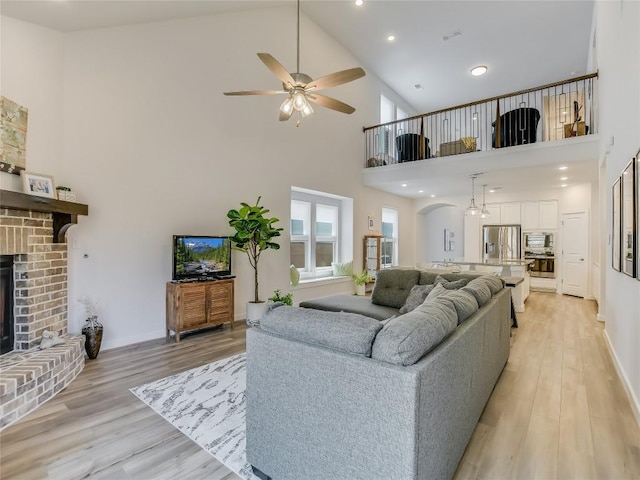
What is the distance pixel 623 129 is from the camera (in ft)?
9.50

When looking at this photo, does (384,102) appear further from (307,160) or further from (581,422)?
(581,422)

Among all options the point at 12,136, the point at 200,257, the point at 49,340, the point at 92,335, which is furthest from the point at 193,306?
the point at 12,136

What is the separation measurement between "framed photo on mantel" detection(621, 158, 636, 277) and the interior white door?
5361mm

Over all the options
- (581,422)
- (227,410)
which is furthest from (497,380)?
(227,410)

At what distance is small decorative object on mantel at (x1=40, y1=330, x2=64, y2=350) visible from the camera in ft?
9.68

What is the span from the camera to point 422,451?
1.27 m

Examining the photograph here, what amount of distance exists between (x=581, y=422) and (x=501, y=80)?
8.39m

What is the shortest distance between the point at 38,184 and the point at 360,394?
3497 millimetres

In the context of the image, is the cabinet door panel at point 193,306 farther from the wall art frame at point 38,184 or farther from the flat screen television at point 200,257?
the wall art frame at point 38,184

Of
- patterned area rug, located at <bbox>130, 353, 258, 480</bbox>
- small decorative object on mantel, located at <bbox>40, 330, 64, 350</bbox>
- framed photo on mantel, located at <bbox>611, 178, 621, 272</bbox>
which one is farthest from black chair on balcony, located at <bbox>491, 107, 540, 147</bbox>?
small decorative object on mantel, located at <bbox>40, 330, 64, 350</bbox>

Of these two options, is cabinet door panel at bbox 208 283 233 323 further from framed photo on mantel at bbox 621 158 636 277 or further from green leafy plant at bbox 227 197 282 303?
framed photo on mantel at bbox 621 158 636 277

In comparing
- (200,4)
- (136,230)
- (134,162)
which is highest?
(200,4)

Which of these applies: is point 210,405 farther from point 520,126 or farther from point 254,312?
point 520,126

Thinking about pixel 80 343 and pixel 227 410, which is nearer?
pixel 227 410
